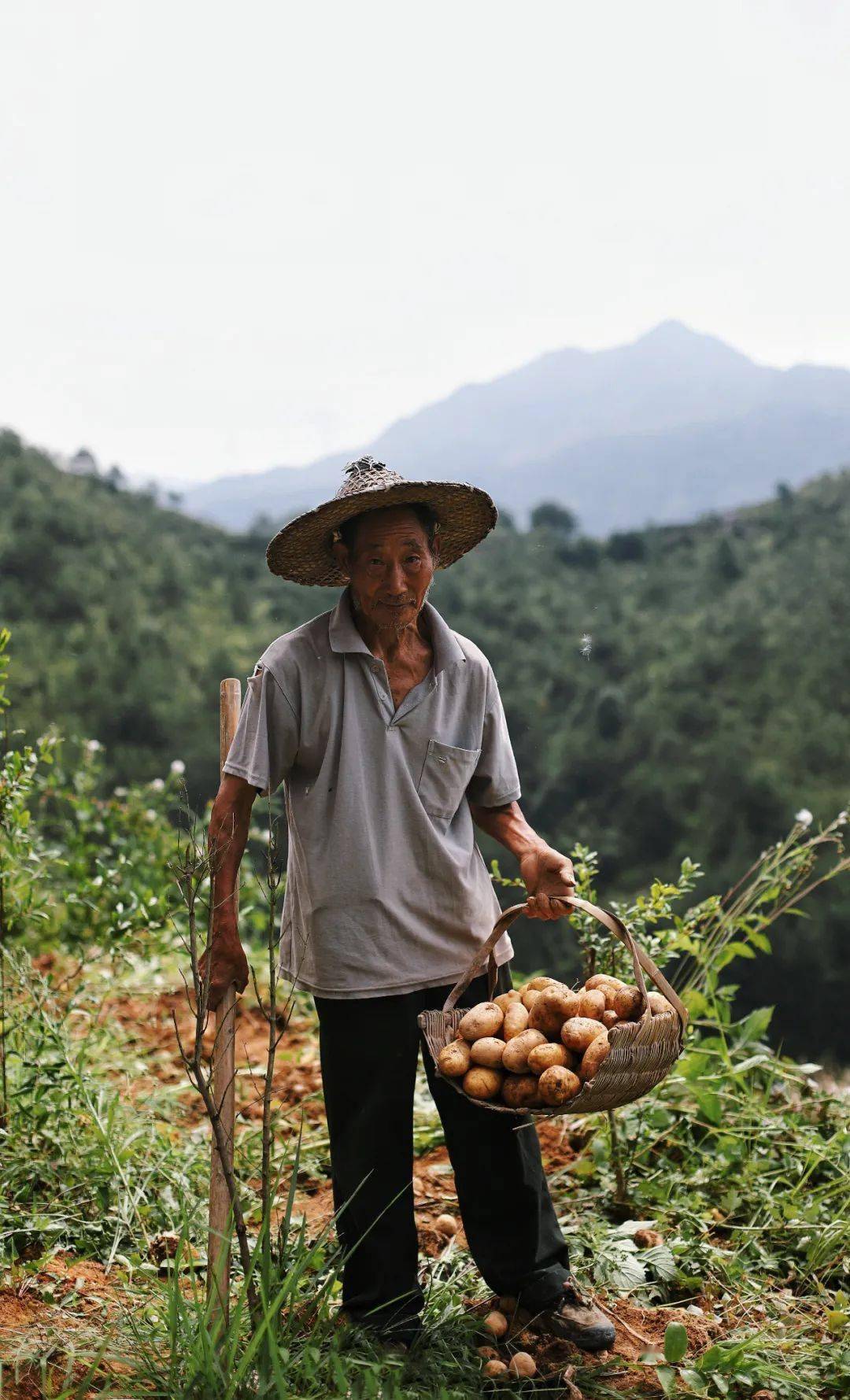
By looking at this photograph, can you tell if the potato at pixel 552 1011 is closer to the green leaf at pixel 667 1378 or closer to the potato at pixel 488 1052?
the potato at pixel 488 1052

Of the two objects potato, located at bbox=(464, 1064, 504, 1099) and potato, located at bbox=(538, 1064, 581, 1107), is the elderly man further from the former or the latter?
potato, located at bbox=(538, 1064, 581, 1107)

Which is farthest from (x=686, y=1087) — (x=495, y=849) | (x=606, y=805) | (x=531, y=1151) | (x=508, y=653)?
(x=508, y=653)

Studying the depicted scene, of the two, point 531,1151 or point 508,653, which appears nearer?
point 531,1151

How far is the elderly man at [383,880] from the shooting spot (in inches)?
93.4

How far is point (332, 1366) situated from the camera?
2.15m

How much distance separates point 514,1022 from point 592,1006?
0.49 ft

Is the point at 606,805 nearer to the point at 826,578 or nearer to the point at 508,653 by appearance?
the point at 508,653

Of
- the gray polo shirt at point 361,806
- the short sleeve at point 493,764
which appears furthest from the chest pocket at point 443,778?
the short sleeve at point 493,764

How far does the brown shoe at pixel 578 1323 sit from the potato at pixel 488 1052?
604 millimetres

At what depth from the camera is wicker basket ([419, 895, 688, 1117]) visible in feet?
6.93

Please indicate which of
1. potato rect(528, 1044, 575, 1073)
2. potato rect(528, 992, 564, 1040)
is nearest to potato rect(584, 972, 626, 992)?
potato rect(528, 992, 564, 1040)

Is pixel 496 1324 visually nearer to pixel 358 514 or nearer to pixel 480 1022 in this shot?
pixel 480 1022

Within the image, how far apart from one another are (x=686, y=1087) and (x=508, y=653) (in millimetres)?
9737

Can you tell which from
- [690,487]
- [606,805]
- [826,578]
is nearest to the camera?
[606,805]
